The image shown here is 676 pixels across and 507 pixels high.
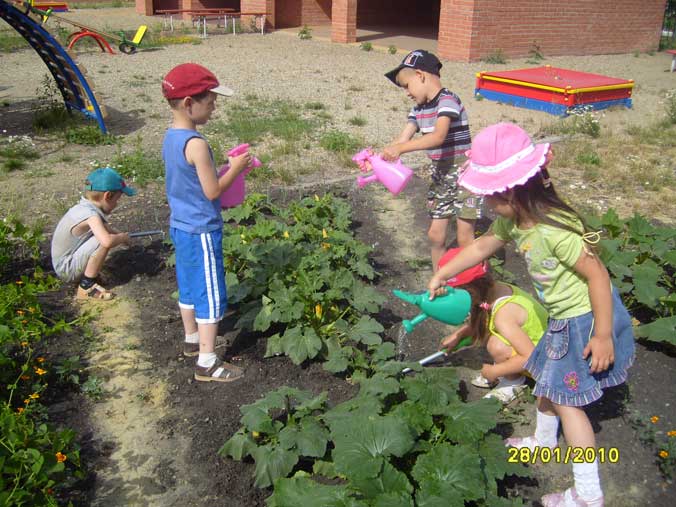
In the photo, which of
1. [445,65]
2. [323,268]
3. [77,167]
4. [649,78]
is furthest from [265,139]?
[649,78]

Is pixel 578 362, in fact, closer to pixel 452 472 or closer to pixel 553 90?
pixel 452 472

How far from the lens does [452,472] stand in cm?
214

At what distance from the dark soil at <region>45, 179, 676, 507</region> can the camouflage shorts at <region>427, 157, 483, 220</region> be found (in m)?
0.51

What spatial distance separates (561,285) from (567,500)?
0.82m

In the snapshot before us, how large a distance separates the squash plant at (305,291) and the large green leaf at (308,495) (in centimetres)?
85

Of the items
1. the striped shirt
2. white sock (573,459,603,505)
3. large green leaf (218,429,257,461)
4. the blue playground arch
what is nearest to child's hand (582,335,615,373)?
white sock (573,459,603,505)

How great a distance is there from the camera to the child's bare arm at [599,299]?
223cm

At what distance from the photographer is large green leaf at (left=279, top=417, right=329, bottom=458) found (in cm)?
239

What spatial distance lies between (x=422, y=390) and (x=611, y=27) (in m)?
16.1

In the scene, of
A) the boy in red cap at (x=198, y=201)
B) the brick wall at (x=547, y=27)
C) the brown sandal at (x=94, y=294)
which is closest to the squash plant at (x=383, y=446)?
the boy in red cap at (x=198, y=201)

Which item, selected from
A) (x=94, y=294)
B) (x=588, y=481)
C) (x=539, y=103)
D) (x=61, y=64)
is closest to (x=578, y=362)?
(x=588, y=481)

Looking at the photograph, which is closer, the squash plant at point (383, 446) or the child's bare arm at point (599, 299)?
Result: the squash plant at point (383, 446)

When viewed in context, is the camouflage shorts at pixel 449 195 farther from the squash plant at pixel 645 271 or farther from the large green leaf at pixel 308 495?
the large green leaf at pixel 308 495

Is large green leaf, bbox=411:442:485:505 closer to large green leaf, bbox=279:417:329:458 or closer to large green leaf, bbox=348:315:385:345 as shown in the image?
large green leaf, bbox=279:417:329:458
